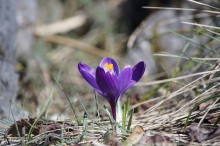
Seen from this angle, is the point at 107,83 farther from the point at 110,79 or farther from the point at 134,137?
the point at 134,137

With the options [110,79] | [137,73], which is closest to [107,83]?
[110,79]

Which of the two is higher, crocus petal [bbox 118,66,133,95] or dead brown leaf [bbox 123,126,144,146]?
crocus petal [bbox 118,66,133,95]

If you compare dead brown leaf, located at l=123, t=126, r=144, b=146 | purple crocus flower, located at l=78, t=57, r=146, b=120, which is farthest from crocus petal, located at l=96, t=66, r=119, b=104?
dead brown leaf, located at l=123, t=126, r=144, b=146

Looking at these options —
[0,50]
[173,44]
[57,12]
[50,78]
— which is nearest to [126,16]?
[57,12]

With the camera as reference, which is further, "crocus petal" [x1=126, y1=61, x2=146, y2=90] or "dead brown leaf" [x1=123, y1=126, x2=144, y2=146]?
"crocus petal" [x1=126, y1=61, x2=146, y2=90]

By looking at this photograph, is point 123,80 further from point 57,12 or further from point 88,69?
point 57,12

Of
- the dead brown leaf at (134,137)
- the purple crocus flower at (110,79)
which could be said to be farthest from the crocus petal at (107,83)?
the dead brown leaf at (134,137)

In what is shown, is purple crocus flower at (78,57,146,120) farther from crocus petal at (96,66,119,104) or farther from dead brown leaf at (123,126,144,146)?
dead brown leaf at (123,126,144,146)
